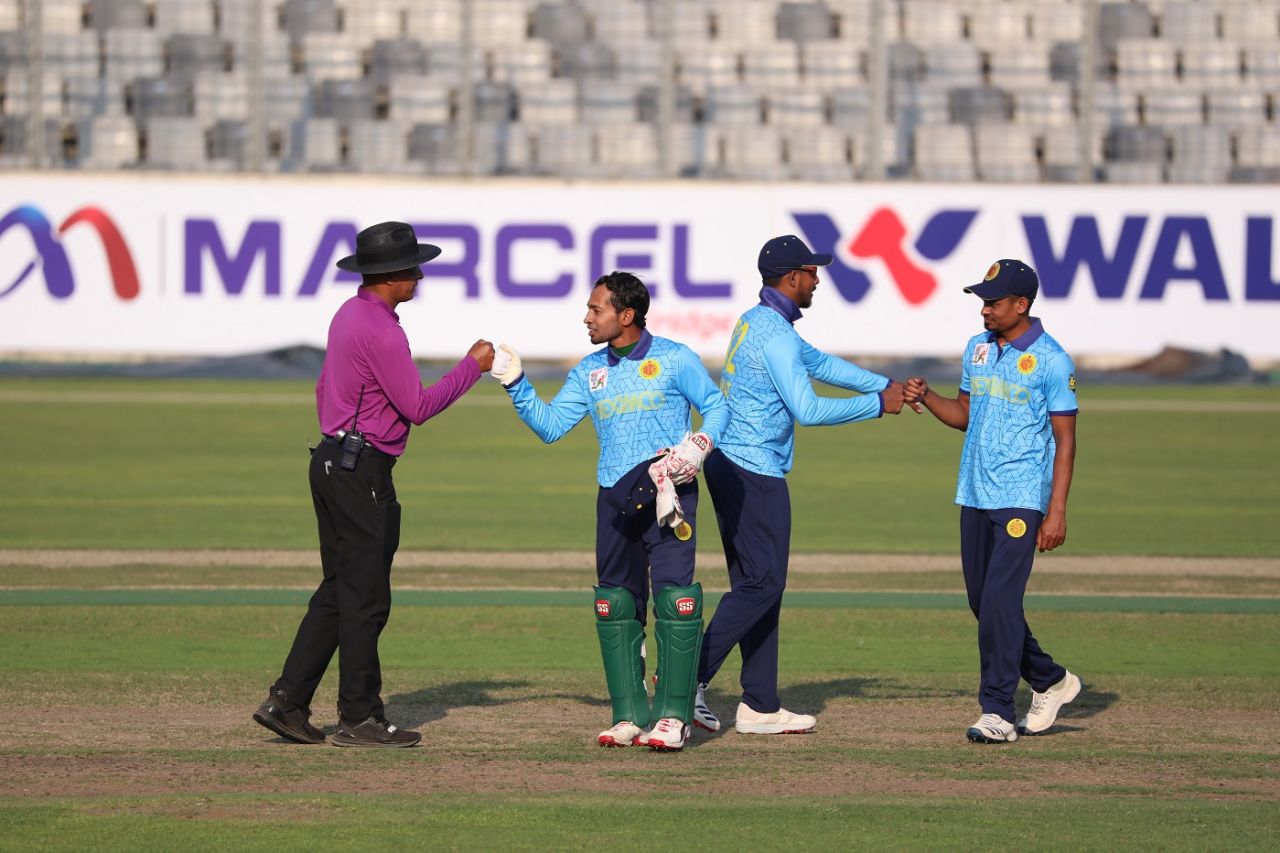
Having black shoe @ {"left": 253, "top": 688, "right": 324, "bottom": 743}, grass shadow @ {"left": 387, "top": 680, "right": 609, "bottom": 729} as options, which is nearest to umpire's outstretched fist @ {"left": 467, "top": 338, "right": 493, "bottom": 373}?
black shoe @ {"left": 253, "top": 688, "right": 324, "bottom": 743}

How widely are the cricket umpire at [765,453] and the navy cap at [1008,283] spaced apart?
0.56 m

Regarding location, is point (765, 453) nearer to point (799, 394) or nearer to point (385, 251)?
point (799, 394)

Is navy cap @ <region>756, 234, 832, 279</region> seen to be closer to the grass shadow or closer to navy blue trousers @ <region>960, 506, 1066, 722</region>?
navy blue trousers @ <region>960, 506, 1066, 722</region>

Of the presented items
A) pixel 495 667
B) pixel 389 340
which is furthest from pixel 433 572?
pixel 389 340

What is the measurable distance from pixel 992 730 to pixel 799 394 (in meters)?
1.55

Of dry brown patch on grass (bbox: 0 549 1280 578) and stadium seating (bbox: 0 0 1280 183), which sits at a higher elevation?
stadium seating (bbox: 0 0 1280 183)

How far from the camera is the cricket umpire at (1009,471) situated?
25.6ft

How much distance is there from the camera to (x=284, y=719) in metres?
7.58

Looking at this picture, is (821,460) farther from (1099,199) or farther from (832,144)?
(832,144)

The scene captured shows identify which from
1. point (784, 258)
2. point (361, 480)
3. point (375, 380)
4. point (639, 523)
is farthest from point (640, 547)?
point (784, 258)

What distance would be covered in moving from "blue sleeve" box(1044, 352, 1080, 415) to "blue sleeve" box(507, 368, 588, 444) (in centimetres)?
187

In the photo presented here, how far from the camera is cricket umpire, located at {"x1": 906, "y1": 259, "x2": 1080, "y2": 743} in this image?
7.79 m

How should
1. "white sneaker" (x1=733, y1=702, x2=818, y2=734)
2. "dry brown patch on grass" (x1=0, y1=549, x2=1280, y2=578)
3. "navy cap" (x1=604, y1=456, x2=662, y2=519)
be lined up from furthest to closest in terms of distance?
"dry brown patch on grass" (x1=0, y1=549, x2=1280, y2=578) < "white sneaker" (x1=733, y1=702, x2=818, y2=734) < "navy cap" (x1=604, y1=456, x2=662, y2=519)

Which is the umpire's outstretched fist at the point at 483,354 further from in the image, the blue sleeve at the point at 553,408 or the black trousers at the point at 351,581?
the black trousers at the point at 351,581
